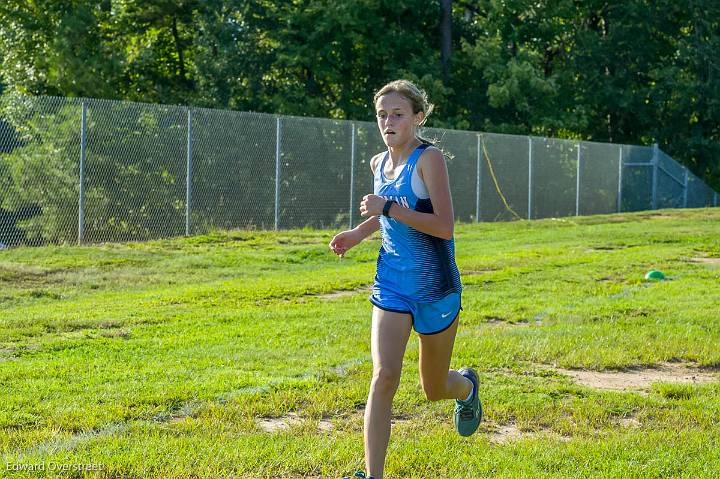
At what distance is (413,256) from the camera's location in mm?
4910

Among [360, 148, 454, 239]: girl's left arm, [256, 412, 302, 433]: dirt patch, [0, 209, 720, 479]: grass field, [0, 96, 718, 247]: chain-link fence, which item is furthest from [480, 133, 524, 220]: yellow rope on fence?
[360, 148, 454, 239]: girl's left arm

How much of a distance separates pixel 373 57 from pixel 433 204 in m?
28.1

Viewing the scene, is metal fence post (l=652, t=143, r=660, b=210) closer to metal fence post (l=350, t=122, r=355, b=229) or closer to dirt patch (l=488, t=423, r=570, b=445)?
metal fence post (l=350, t=122, r=355, b=229)

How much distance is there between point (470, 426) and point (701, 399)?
1.96 meters

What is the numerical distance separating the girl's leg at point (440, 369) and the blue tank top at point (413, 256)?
0.21m

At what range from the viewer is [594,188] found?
103ft

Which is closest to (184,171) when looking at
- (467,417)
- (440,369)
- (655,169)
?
(467,417)

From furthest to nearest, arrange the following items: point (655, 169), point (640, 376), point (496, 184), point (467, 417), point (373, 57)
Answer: point (655, 169), point (373, 57), point (496, 184), point (640, 376), point (467, 417)

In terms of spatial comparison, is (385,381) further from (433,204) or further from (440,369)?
(433,204)

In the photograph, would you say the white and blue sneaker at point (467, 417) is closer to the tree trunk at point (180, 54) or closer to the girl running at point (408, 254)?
the girl running at point (408, 254)

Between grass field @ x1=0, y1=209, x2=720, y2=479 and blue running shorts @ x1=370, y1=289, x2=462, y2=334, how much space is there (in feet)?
2.34

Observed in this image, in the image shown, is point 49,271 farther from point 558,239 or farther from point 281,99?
point 281,99

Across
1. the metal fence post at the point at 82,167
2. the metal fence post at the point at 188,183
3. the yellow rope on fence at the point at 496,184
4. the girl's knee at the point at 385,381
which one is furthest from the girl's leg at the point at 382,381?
the yellow rope on fence at the point at 496,184

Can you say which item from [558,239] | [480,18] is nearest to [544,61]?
[480,18]
